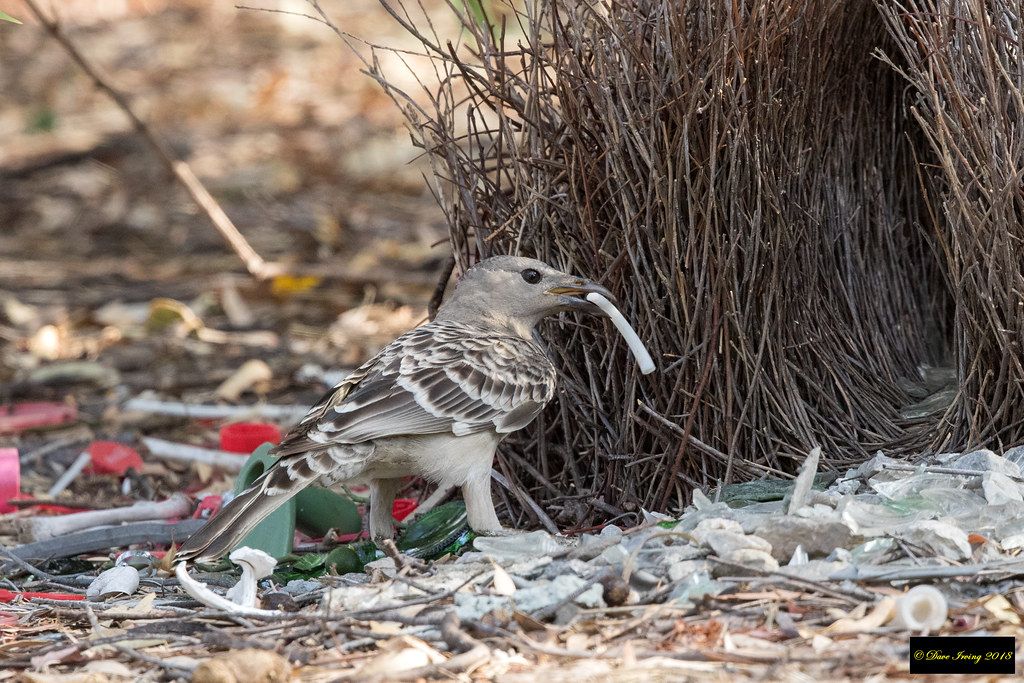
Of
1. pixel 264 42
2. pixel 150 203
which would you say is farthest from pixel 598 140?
pixel 264 42

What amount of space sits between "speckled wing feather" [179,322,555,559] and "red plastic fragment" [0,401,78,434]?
2.66 meters

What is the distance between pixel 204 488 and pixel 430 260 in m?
3.47

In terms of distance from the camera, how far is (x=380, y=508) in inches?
174

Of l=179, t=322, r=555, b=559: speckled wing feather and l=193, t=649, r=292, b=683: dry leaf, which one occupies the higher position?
l=179, t=322, r=555, b=559: speckled wing feather

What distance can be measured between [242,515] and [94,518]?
4.12ft

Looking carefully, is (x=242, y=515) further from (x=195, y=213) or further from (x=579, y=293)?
(x=195, y=213)

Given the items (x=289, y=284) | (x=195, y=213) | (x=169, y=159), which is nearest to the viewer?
(x=169, y=159)

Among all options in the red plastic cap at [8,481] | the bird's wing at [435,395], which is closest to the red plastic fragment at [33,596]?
the bird's wing at [435,395]

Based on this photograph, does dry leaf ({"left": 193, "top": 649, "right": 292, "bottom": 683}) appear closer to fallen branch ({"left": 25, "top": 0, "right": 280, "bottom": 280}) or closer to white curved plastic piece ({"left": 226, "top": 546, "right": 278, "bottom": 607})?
white curved plastic piece ({"left": 226, "top": 546, "right": 278, "bottom": 607})

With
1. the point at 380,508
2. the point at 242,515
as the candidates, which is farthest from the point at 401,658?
the point at 380,508

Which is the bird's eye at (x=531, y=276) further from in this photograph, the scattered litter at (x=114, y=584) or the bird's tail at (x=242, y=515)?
the scattered litter at (x=114, y=584)

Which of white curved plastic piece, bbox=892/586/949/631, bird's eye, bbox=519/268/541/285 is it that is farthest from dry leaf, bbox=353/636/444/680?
bird's eye, bbox=519/268/541/285

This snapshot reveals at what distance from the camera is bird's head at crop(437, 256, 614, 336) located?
4.27 meters

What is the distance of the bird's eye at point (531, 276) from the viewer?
4.32 meters
